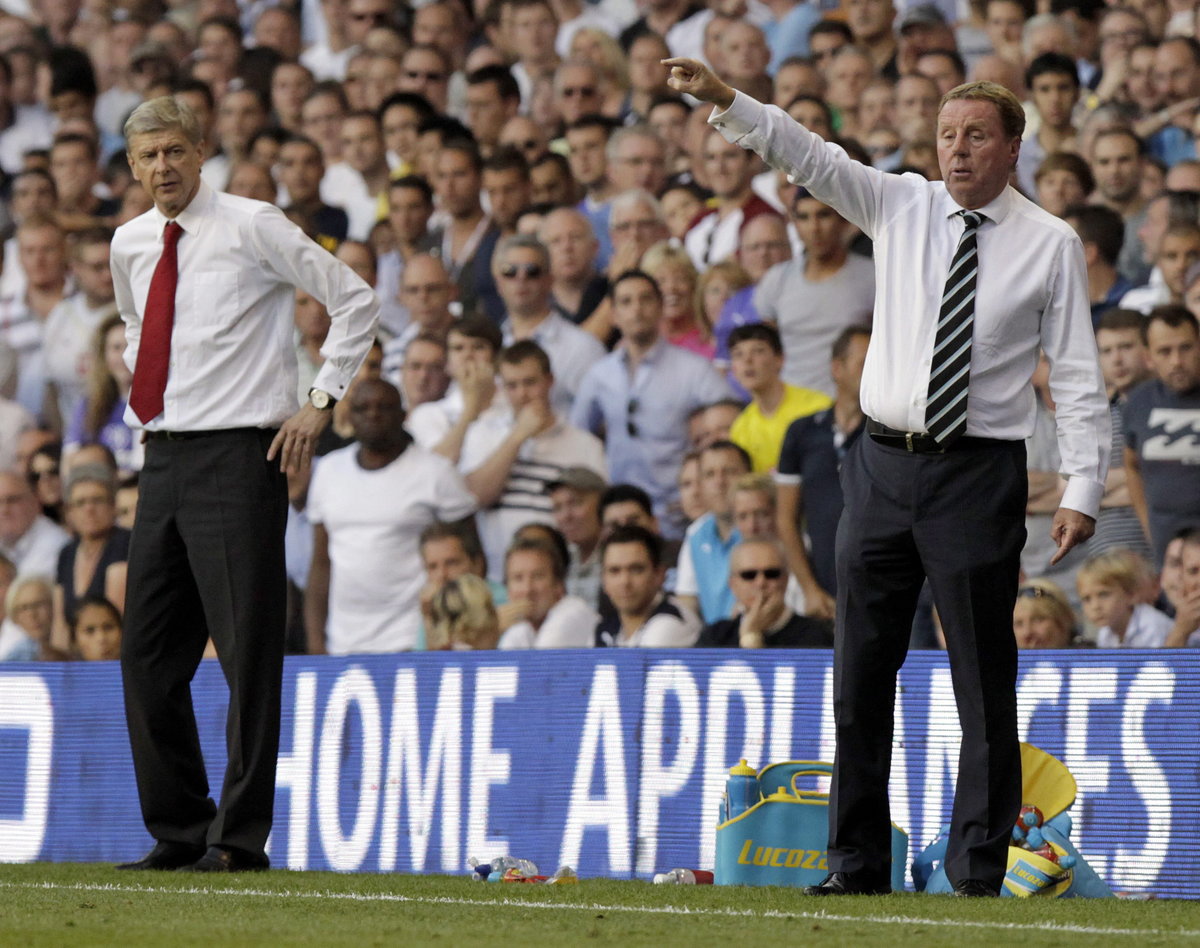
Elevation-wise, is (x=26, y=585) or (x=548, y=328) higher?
(x=548, y=328)

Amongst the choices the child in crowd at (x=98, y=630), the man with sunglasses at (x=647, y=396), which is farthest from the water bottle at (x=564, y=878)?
the child in crowd at (x=98, y=630)

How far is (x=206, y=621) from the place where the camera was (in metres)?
6.54

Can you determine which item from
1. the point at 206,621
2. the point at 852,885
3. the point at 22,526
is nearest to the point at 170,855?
the point at 206,621

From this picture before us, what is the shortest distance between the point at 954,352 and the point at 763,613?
364cm

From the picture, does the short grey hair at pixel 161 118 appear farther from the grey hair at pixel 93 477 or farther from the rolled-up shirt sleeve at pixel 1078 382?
the grey hair at pixel 93 477

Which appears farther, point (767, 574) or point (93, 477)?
point (93, 477)

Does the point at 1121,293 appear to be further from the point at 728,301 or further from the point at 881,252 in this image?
the point at 881,252

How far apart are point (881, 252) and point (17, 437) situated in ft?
25.3

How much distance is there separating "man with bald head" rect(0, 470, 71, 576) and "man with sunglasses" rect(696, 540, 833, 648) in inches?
174

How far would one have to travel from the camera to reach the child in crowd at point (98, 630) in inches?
387

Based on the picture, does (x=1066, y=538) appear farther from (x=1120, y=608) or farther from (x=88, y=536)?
→ (x=88, y=536)

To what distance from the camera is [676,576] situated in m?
9.75

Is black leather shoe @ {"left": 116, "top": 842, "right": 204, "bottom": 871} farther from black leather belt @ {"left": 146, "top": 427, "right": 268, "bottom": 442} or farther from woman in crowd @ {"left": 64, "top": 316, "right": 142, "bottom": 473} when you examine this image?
woman in crowd @ {"left": 64, "top": 316, "right": 142, "bottom": 473}

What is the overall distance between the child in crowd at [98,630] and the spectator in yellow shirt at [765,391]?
123 inches
